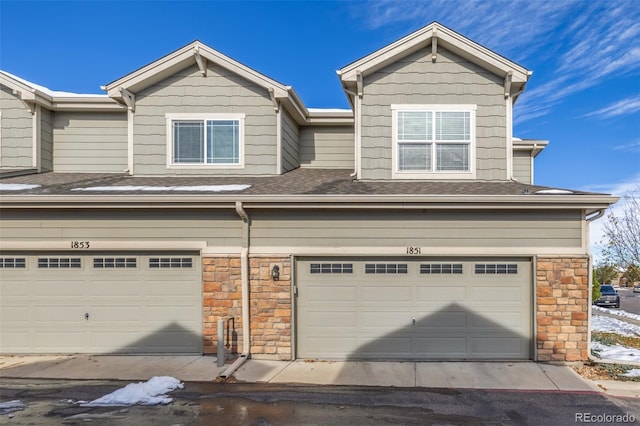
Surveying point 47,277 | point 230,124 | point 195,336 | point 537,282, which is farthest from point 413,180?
point 47,277

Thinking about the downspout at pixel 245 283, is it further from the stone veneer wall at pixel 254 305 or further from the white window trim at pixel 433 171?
the white window trim at pixel 433 171

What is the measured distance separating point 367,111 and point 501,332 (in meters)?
5.93

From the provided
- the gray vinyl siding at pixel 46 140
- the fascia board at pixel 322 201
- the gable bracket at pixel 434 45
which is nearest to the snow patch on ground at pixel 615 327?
the fascia board at pixel 322 201

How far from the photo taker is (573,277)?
26.8 feet

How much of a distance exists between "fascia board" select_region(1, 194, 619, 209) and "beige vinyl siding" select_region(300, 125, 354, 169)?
454cm

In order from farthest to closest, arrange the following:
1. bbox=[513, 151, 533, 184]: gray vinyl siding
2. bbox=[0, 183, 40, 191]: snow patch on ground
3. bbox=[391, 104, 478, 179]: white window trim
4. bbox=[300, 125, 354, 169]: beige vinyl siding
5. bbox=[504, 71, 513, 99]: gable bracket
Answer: bbox=[513, 151, 533, 184]: gray vinyl siding, bbox=[300, 125, 354, 169]: beige vinyl siding, bbox=[391, 104, 478, 179]: white window trim, bbox=[504, 71, 513, 99]: gable bracket, bbox=[0, 183, 40, 191]: snow patch on ground

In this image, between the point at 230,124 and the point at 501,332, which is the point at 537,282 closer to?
the point at 501,332

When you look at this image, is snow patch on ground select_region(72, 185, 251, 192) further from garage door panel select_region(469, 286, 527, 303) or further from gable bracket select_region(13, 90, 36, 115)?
garage door panel select_region(469, 286, 527, 303)

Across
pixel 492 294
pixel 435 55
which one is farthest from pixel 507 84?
pixel 492 294

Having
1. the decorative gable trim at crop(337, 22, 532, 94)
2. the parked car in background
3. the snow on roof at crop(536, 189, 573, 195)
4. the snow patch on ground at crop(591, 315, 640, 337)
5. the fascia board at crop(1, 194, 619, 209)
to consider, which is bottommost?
the parked car in background

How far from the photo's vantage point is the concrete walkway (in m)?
7.07

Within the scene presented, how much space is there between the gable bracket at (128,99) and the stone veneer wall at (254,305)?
5.03 metres

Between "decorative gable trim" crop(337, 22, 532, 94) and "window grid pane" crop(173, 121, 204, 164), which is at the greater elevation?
"decorative gable trim" crop(337, 22, 532, 94)

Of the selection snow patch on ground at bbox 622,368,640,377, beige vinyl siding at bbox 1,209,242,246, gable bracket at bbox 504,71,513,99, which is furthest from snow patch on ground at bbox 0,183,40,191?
snow patch on ground at bbox 622,368,640,377
